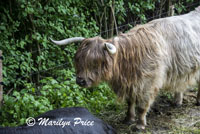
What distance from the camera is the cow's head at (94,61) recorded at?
146 inches

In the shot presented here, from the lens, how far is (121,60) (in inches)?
155

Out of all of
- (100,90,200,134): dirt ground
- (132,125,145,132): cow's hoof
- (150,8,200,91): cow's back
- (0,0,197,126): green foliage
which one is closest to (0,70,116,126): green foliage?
(0,0,197,126): green foliage

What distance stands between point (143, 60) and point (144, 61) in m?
0.02

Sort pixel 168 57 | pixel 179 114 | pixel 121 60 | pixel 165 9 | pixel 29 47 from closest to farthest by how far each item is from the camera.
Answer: pixel 121 60 < pixel 168 57 < pixel 179 114 < pixel 29 47 < pixel 165 9

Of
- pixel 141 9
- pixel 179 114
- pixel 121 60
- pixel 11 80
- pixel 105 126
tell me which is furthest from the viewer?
pixel 141 9

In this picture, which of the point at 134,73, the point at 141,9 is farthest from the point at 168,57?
the point at 141,9

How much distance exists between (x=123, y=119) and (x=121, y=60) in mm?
1278

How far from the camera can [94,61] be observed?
146 inches

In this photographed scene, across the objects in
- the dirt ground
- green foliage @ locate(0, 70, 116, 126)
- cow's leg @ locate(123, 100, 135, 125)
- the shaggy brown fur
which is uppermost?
the shaggy brown fur

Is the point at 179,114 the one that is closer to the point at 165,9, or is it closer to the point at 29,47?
the point at 29,47

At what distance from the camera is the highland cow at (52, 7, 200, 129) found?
3777mm

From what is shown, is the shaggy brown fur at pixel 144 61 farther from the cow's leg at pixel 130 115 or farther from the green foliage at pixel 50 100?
the green foliage at pixel 50 100

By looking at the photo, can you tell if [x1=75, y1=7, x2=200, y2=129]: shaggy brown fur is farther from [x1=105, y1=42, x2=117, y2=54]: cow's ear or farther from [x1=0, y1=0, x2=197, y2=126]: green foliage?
[x1=0, y1=0, x2=197, y2=126]: green foliage

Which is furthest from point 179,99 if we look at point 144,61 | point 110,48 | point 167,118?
point 110,48
